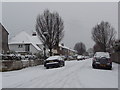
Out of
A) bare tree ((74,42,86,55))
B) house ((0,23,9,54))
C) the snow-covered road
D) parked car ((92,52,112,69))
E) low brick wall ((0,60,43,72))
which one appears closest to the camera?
the snow-covered road

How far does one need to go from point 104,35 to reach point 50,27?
78.9 ft

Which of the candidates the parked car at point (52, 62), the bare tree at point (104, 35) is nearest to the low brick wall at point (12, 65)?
the parked car at point (52, 62)

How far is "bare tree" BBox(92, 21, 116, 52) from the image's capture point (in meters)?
58.0

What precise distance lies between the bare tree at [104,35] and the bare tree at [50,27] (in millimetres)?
21049

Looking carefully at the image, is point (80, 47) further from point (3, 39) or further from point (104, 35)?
point (3, 39)

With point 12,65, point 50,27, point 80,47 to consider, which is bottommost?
point 80,47

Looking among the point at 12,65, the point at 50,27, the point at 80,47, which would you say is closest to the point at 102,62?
the point at 12,65

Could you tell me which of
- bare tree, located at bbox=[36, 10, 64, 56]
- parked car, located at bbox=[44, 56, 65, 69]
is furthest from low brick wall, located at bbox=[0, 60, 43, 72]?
bare tree, located at bbox=[36, 10, 64, 56]

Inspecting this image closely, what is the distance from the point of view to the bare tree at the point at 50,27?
37.9 meters

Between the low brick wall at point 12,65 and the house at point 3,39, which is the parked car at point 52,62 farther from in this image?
the house at point 3,39

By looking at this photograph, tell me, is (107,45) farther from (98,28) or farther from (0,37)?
(0,37)

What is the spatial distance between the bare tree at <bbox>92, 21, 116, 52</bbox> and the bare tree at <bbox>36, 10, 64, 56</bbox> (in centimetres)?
2105

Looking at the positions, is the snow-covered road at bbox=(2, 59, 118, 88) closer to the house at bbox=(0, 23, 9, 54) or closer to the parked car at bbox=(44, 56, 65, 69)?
the parked car at bbox=(44, 56, 65, 69)

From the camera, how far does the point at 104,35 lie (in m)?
58.2
